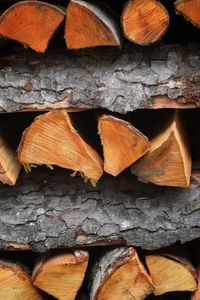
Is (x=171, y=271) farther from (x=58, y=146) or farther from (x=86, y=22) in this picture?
(x=86, y=22)

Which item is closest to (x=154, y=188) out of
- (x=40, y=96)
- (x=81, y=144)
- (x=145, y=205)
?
(x=145, y=205)

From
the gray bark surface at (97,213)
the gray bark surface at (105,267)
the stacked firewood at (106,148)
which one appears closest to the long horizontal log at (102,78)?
the stacked firewood at (106,148)

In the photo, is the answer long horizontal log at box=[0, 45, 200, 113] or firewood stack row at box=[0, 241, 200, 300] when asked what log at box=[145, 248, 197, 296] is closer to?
firewood stack row at box=[0, 241, 200, 300]

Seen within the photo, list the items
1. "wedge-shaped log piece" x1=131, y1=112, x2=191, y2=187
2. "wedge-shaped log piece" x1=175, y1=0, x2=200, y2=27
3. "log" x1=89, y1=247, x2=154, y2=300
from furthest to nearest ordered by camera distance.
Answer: "log" x1=89, y1=247, x2=154, y2=300
"wedge-shaped log piece" x1=131, y1=112, x2=191, y2=187
"wedge-shaped log piece" x1=175, y1=0, x2=200, y2=27

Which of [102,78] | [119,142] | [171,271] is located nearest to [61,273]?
[171,271]

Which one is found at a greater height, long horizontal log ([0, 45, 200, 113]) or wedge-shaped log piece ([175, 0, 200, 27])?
wedge-shaped log piece ([175, 0, 200, 27])

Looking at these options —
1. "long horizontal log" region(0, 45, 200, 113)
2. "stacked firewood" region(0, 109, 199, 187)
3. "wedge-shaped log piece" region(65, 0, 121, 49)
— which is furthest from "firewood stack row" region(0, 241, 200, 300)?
"wedge-shaped log piece" region(65, 0, 121, 49)

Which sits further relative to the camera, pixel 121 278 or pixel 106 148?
pixel 121 278
